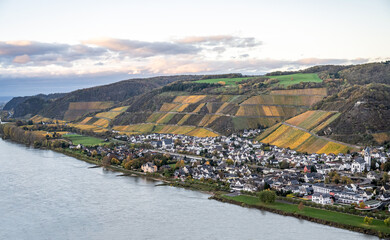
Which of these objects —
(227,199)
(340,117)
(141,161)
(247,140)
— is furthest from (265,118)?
(227,199)

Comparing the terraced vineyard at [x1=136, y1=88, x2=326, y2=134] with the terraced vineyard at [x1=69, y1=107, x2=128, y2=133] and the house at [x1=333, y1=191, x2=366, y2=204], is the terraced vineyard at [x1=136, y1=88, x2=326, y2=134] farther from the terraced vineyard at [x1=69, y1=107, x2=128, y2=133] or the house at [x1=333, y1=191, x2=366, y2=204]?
the house at [x1=333, y1=191, x2=366, y2=204]

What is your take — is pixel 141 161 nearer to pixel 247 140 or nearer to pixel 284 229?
pixel 247 140

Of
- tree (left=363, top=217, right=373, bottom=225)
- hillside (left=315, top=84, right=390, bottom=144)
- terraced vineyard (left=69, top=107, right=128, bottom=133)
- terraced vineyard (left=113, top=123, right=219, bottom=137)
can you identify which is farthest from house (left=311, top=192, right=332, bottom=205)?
terraced vineyard (left=69, top=107, right=128, bottom=133)

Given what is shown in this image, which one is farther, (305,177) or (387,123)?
(387,123)

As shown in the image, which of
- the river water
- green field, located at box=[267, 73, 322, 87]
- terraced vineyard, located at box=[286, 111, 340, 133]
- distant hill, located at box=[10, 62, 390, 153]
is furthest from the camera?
green field, located at box=[267, 73, 322, 87]

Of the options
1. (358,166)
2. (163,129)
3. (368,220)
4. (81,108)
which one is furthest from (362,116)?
(81,108)

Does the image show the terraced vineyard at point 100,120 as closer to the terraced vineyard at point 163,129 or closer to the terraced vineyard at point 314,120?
the terraced vineyard at point 163,129
